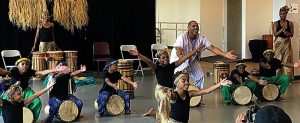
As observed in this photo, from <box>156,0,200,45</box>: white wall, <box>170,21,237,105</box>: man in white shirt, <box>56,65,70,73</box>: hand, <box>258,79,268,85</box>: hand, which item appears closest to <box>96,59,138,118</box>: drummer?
<box>56,65,70,73</box>: hand

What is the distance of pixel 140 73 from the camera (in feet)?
43.7

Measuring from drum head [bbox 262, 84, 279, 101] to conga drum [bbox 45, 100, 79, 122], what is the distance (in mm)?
3367

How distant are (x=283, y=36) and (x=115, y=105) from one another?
4.50 metres

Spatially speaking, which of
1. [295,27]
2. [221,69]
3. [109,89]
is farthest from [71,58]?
[295,27]

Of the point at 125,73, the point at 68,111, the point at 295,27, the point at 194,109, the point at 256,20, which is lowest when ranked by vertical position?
the point at 194,109

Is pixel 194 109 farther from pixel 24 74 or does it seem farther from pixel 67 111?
pixel 24 74

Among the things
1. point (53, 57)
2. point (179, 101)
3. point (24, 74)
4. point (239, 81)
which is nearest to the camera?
point (179, 101)

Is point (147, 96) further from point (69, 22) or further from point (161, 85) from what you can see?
point (69, 22)

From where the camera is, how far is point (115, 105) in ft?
25.0

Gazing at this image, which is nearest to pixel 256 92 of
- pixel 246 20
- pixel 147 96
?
pixel 147 96

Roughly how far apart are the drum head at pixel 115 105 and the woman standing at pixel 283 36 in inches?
168

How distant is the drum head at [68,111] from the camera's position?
7082mm

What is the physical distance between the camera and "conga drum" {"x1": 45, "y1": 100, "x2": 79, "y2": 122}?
708cm

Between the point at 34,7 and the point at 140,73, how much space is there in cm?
335
